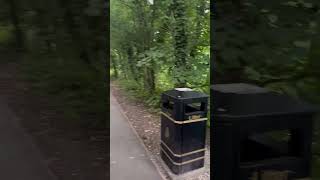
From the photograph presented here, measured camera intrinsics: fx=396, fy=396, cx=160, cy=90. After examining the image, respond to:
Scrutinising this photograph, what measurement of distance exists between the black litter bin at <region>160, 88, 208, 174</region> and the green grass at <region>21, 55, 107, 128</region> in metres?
0.79

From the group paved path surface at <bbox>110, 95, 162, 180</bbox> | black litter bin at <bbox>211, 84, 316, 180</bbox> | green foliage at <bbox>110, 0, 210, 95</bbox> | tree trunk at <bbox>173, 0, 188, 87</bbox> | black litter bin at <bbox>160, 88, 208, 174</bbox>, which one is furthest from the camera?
tree trunk at <bbox>173, 0, 188, 87</bbox>

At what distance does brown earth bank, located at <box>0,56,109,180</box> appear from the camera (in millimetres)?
1879

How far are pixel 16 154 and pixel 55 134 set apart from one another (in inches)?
8.2

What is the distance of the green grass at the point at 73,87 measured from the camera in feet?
6.22

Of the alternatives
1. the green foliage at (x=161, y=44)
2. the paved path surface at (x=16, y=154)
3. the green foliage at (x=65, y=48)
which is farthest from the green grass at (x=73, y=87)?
the green foliage at (x=161, y=44)

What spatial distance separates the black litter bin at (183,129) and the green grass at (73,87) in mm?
791

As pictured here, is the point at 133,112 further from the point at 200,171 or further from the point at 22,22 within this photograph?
the point at 22,22

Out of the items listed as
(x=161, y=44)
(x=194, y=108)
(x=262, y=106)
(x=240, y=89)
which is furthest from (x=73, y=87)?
(x=161, y=44)

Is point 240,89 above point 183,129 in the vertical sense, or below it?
above

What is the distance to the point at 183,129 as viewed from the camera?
2787 millimetres

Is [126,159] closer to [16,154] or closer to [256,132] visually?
[16,154]

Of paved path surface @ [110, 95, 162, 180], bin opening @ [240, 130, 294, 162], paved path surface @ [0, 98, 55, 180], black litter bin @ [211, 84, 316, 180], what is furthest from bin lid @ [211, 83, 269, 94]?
paved path surface @ [0, 98, 55, 180]

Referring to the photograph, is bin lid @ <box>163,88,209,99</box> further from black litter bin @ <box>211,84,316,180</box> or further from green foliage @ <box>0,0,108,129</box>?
green foliage @ <box>0,0,108,129</box>

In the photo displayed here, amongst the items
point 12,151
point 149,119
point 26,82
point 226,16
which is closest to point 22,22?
point 26,82
